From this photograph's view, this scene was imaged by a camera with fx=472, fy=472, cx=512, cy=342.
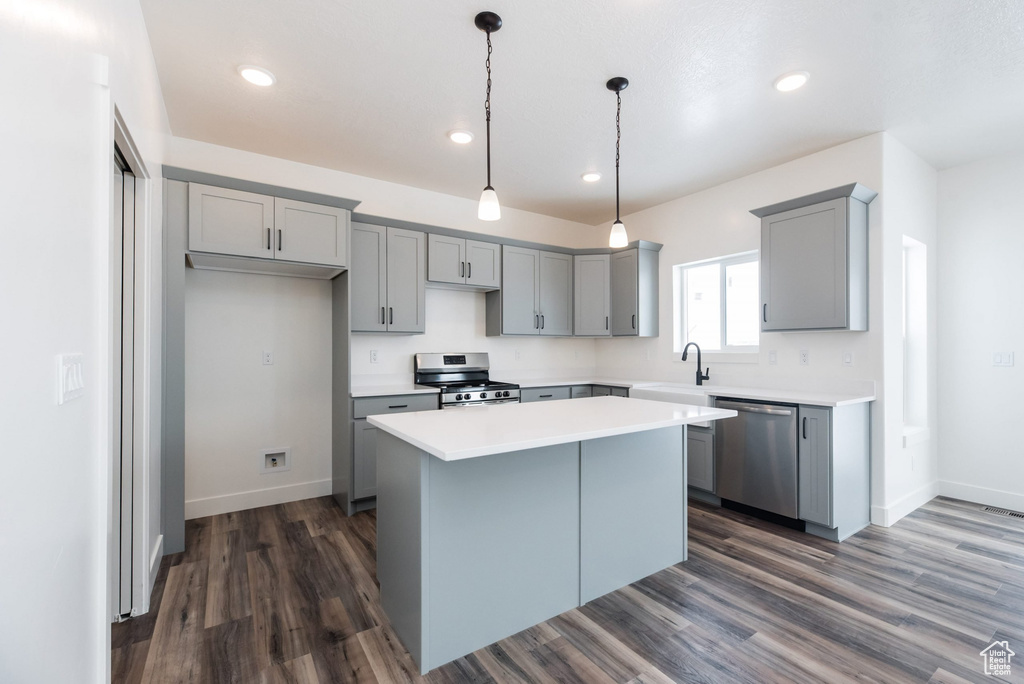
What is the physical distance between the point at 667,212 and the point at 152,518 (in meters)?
4.54

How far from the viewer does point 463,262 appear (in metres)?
4.12

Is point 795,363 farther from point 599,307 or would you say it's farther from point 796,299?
point 599,307

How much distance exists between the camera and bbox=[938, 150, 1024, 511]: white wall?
3393 millimetres

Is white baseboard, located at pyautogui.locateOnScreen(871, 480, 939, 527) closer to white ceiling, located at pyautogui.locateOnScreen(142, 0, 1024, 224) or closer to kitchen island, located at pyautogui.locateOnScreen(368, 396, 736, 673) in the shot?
A: kitchen island, located at pyautogui.locateOnScreen(368, 396, 736, 673)

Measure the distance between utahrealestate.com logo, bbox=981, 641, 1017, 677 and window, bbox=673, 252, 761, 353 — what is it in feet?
7.67

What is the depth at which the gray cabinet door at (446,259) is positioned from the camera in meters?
3.94

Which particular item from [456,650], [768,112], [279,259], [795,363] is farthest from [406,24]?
[795,363]

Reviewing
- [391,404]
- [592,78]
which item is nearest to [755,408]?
[592,78]

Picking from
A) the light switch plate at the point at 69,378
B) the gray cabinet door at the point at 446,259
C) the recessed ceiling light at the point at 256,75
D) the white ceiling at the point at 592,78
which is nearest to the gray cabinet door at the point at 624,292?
the white ceiling at the point at 592,78

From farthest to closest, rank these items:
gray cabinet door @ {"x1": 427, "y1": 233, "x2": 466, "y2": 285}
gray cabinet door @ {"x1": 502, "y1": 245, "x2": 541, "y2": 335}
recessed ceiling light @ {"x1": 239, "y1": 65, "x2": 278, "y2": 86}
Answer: gray cabinet door @ {"x1": 502, "y1": 245, "x2": 541, "y2": 335}
gray cabinet door @ {"x1": 427, "y1": 233, "x2": 466, "y2": 285}
recessed ceiling light @ {"x1": 239, "y1": 65, "x2": 278, "y2": 86}

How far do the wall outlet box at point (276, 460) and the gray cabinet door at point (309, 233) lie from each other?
149 cm

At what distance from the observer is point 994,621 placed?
207 cm

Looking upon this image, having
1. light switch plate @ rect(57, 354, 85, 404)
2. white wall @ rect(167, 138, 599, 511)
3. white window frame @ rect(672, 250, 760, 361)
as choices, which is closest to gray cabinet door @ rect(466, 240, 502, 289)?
white wall @ rect(167, 138, 599, 511)

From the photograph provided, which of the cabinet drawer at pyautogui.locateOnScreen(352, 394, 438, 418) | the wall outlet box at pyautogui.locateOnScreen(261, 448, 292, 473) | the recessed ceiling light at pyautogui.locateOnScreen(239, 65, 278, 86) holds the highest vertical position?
the recessed ceiling light at pyautogui.locateOnScreen(239, 65, 278, 86)
